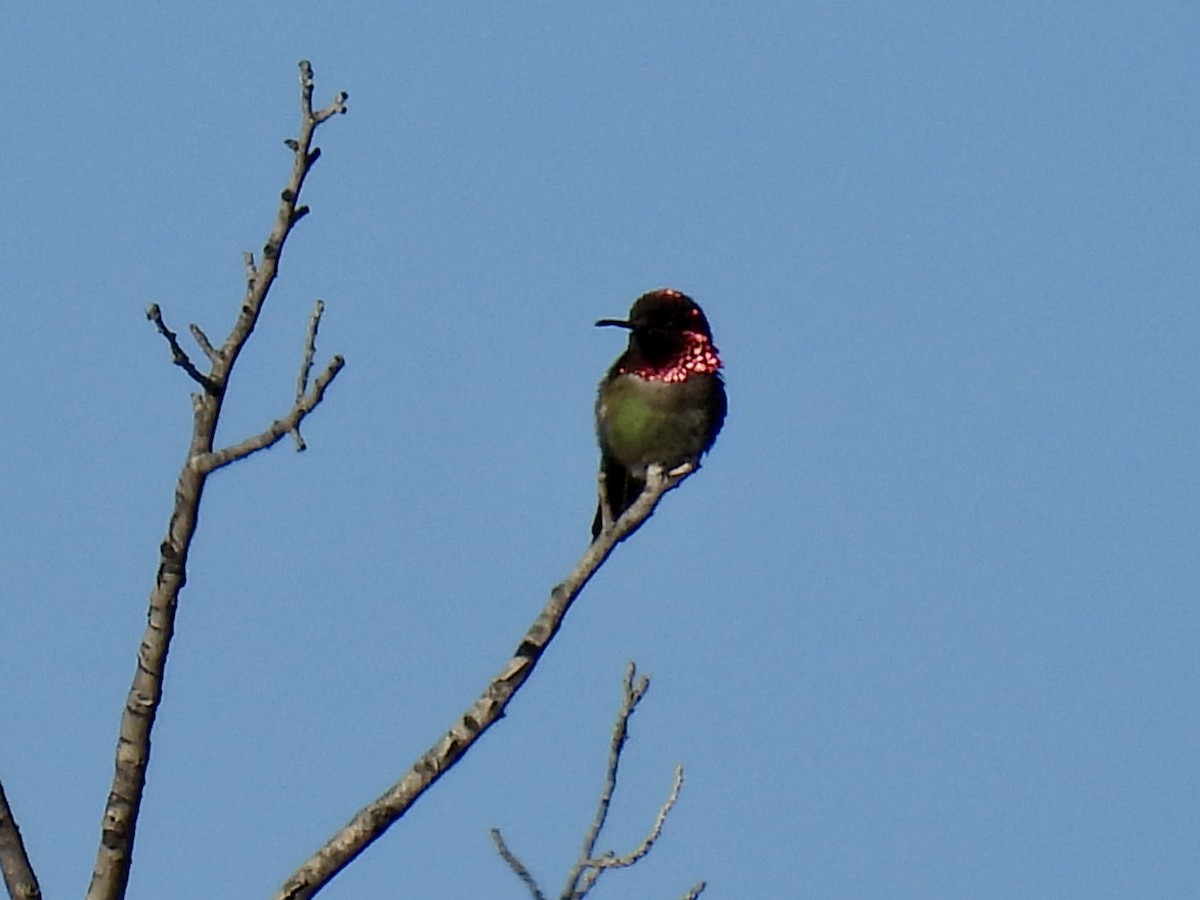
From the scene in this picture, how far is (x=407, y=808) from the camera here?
5402mm

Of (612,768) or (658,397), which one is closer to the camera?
(612,768)

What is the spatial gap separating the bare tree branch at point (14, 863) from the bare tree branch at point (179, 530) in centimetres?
20

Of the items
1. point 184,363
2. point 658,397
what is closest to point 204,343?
point 184,363

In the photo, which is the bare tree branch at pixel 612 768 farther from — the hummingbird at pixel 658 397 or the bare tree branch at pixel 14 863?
the hummingbird at pixel 658 397

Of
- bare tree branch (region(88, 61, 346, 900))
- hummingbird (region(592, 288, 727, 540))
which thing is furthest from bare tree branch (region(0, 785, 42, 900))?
hummingbird (region(592, 288, 727, 540))

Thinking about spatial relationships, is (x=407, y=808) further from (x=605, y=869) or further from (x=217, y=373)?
(x=217, y=373)

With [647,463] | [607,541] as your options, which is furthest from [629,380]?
[607,541]

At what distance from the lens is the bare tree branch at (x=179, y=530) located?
207 inches

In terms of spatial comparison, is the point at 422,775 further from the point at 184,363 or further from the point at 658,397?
the point at 658,397

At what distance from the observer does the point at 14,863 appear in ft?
16.9

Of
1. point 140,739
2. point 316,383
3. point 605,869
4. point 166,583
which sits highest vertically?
point 316,383

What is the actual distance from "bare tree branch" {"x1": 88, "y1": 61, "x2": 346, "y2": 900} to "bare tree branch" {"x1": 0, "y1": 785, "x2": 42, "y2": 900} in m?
0.20

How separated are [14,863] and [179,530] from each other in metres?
0.99

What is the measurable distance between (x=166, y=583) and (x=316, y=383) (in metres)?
0.70
